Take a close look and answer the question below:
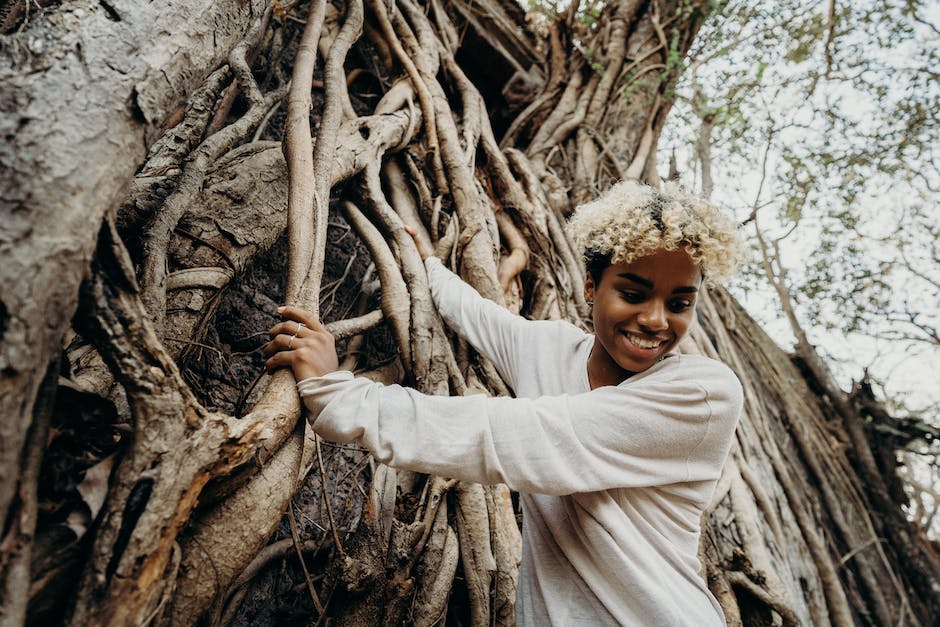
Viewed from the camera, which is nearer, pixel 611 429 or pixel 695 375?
pixel 611 429

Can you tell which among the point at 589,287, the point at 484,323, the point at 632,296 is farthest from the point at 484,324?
the point at 632,296

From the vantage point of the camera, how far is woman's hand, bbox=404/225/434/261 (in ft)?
5.53

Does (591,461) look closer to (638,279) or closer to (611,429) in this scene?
(611,429)

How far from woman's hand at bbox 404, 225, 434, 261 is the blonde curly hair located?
1.94 feet

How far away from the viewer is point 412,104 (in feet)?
6.41

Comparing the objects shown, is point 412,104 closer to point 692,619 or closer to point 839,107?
point 692,619

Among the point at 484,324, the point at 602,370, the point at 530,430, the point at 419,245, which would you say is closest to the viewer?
the point at 530,430

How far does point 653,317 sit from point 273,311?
1.10m

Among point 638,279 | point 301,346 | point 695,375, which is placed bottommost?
point 695,375

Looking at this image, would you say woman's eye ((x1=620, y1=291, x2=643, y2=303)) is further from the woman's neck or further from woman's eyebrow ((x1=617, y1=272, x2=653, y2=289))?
the woman's neck

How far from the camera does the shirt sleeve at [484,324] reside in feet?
4.91

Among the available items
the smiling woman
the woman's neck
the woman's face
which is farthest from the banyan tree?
the woman's face

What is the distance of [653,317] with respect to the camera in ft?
3.70

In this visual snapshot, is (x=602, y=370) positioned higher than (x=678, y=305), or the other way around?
(x=678, y=305)
